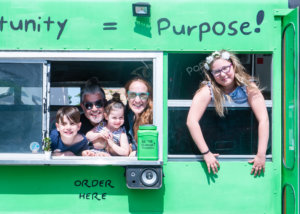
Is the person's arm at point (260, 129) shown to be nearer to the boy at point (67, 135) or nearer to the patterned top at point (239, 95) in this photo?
the patterned top at point (239, 95)

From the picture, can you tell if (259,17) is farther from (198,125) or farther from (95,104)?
(95,104)

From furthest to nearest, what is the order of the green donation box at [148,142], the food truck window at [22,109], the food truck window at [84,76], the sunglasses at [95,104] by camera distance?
the sunglasses at [95,104], the food truck window at [84,76], the food truck window at [22,109], the green donation box at [148,142]

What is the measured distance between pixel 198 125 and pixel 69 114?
3.59 ft

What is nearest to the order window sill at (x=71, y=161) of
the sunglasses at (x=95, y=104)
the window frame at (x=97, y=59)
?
the window frame at (x=97, y=59)

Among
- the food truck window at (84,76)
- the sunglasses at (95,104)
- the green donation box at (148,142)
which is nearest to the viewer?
the green donation box at (148,142)

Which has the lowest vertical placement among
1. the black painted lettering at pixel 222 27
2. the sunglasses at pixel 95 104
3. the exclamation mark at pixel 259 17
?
the sunglasses at pixel 95 104

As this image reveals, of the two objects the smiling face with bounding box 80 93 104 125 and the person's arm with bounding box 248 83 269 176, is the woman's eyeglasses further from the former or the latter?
the smiling face with bounding box 80 93 104 125

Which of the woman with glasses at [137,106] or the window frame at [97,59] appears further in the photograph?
the woman with glasses at [137,106]

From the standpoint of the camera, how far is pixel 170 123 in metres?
3.76

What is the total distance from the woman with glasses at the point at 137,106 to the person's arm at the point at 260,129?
34.5 inches

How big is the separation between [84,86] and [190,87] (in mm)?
955

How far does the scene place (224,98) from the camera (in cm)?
375

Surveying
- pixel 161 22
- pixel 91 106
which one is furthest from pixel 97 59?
pixel 161 22

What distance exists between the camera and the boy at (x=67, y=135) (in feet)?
12.5
